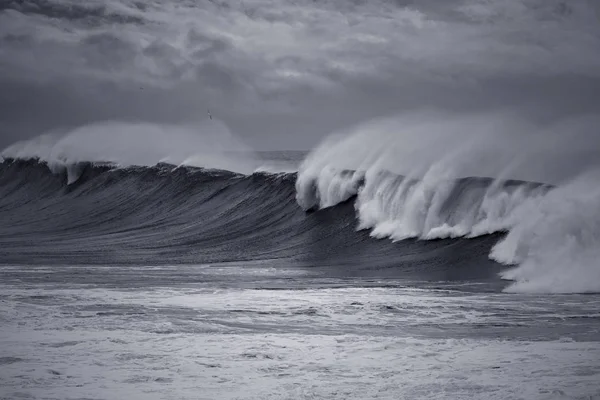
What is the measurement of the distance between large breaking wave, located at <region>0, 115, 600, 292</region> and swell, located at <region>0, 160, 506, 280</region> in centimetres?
6

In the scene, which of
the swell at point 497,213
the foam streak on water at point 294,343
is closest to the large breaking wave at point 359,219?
the swell at point 497,213

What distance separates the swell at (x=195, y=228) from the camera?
14102mm

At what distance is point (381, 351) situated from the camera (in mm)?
6387

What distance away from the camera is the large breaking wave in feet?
38.4

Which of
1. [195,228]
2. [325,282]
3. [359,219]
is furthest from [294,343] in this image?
[195,228]

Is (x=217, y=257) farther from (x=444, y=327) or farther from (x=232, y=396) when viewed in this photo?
(x=232, y=396)

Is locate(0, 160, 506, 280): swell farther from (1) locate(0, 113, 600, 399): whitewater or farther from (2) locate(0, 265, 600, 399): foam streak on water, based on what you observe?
(2) locate(0, 265, 600, 399): foam streak on water

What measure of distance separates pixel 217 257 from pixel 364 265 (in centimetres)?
327

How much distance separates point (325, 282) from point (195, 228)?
9.22 meters

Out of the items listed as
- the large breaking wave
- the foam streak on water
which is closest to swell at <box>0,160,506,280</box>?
the large breaking wave

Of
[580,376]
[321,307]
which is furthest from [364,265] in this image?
[580,376]

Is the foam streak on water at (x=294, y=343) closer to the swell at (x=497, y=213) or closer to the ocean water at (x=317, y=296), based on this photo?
the ocean water at (x=317, y=296)

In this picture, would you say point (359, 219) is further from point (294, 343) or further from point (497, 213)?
point (294, 343)

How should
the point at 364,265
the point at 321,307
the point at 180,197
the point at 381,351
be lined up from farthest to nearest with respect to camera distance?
the point at 180,197
the point at 364,265
the point at 321,307
the point at 381,351
